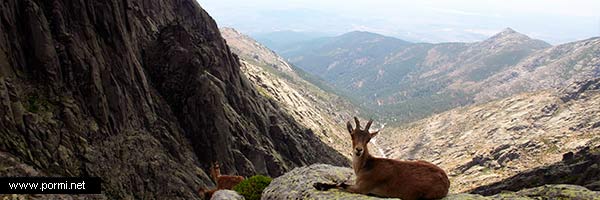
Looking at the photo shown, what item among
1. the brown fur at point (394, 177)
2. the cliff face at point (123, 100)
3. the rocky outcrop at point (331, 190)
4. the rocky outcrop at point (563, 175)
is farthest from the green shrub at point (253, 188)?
the rocky outcrop at point (563, 175)

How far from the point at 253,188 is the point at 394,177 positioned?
13.5m

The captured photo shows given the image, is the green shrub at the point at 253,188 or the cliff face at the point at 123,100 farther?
the cliff face at the point at 123,100

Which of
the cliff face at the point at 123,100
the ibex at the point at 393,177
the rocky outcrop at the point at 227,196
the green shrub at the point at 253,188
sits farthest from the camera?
the cliff face at the point at 123,100

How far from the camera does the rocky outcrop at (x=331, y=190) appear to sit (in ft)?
71.1

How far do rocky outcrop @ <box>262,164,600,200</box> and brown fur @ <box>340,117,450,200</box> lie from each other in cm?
64

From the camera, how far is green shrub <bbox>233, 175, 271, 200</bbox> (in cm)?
3170

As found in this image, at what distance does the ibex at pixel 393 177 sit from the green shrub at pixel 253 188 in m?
10.00

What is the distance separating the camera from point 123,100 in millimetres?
95062

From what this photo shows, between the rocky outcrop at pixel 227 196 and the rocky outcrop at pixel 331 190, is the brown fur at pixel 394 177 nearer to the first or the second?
the rocky outcrop at pixel 331 190

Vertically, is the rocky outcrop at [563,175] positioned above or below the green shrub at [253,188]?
below

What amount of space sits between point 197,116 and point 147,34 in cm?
2456

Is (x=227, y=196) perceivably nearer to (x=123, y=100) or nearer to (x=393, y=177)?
(x=393, y=177)

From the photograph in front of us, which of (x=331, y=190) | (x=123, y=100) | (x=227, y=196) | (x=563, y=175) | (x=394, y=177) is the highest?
(x=123, y=100)

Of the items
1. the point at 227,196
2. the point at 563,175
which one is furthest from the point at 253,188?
the point at 563,175
